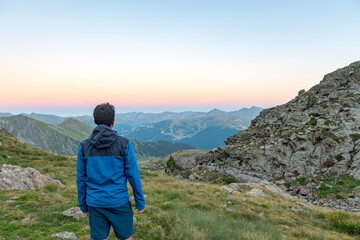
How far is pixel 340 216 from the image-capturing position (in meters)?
11.5

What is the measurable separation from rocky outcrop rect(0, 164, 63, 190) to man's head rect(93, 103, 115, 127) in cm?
1173

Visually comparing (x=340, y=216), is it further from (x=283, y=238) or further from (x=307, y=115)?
(x=307, y=115)

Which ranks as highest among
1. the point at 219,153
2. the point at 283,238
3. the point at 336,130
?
the point at 336,130

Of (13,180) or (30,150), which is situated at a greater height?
(13,180)

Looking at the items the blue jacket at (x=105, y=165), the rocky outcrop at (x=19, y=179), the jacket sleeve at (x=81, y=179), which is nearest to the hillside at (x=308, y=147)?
the rocky outcrop at (x=19, y=179)

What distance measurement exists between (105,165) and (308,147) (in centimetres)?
3544

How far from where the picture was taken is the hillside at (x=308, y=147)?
26513 mm

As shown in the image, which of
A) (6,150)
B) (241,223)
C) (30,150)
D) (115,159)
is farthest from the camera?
(30,150)

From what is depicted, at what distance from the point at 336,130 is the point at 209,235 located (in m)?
33.8

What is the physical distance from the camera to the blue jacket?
4.04 meters

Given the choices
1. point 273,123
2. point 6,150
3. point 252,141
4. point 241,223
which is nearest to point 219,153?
point 252,141

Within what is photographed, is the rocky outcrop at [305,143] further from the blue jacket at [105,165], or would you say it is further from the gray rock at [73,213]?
the blue jacket at [105,165]

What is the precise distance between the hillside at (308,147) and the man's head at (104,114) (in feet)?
93.3

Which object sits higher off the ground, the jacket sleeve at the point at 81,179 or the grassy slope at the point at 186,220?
the jacket sleeve at the point at 81,179
